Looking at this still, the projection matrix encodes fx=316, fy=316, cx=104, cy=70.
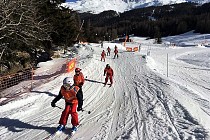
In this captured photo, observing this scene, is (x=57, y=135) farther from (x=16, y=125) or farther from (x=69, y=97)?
(x=16, y=125)

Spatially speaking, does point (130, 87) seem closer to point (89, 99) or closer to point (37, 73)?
point (89, 99)

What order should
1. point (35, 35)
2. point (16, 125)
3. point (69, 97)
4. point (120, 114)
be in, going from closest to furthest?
1. point (69, 97)
2. point (16, 125)
3. point (120, 114)
4. point (35, 35)

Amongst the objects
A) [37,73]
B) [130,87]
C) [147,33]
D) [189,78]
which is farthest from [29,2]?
[147,33]

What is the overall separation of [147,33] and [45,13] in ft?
518

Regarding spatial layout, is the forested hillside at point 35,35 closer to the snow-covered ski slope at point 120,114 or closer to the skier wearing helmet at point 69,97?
the snow-covered ski slope at point 120,114

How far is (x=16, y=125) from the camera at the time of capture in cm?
1106

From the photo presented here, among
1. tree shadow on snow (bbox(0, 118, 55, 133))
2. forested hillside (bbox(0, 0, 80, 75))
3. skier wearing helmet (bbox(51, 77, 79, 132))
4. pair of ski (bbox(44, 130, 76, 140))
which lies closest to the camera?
skier wearing helmet (bbox(51, 77, 79, 132))

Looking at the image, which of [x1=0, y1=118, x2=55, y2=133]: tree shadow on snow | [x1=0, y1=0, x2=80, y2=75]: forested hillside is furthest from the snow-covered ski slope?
[x1=0, y1=0, x2=80, y2=75]: forested hillside

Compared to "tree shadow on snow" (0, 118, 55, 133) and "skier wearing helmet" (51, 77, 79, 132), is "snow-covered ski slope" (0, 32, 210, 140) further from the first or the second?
"skier wearing helmet" (51, 77, 79, 132)

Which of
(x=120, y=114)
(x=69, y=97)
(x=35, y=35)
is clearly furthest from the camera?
(x=35, y=35)

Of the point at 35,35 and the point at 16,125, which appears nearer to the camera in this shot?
the point at 16,125

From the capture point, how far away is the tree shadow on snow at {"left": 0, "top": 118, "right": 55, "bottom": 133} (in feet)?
34.2

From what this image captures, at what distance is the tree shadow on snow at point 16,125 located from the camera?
1043 cm

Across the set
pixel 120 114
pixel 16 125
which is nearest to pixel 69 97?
pixel 16 125
